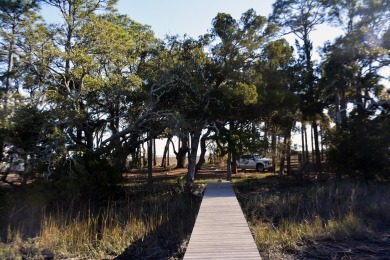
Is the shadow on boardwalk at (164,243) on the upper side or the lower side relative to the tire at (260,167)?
lower

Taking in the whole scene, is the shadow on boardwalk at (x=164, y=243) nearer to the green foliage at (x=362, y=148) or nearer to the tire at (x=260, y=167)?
the green foliage at (x=362, y=148)

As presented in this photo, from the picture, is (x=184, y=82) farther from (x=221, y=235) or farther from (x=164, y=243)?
(x=221, y=235)

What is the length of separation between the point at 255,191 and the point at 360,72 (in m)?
7.16

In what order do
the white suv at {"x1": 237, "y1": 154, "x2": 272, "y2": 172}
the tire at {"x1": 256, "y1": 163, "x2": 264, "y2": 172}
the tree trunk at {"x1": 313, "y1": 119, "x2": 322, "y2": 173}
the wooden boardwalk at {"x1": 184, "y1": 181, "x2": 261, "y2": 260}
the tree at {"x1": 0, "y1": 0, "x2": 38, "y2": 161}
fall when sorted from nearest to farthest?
the wooden boardwalk at {"x1": 184, "y1": 181, "x2": 261, "y2": 260} < the tree at {"x1": 0, "y1": 0, "x2": 38, "y2": 161} < the tree trunk at {"x1": 313, "y1": 119, "x2": 322, "y2": 173} < the white suv at {"x1": 237, "y1": 154, "x2": 272, "y2": 172} < the tire at {"x1": 256, "y1": 163, "x2": 264, "y2": 172}

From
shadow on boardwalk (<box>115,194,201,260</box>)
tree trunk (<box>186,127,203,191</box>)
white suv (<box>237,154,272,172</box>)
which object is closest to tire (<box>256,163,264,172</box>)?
white suv (<box>237,154,272,172</box>)

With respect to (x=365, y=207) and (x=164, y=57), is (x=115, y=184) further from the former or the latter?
(x=365, y=207)

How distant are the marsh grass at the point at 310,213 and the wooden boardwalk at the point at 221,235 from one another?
2.06 feet

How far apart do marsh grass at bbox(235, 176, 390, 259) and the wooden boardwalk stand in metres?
0.63

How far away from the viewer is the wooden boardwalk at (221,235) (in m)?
6.24

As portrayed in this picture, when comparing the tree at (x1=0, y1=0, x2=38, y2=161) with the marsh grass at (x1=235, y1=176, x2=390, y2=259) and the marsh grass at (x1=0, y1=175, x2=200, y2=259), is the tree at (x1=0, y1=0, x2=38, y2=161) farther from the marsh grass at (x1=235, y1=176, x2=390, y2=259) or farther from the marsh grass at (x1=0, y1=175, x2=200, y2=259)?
the marsh grass at (x1=235, y1=176, x2=390, y2=259)

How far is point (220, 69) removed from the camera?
15.6 meters

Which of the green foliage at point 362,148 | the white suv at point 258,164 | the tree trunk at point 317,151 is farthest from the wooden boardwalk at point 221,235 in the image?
the white suv at point 258,164

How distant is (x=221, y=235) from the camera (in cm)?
740

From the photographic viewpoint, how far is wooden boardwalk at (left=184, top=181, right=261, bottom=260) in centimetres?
624
